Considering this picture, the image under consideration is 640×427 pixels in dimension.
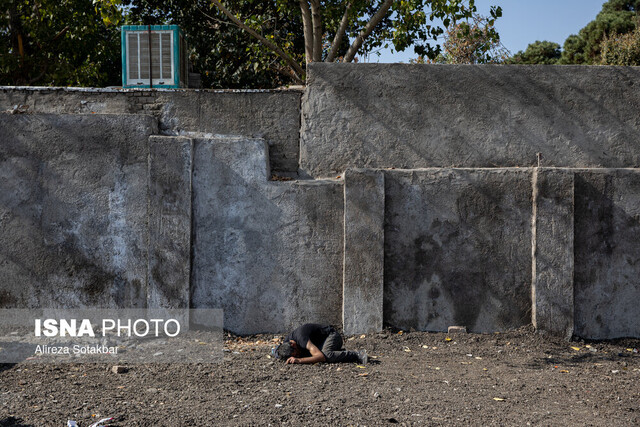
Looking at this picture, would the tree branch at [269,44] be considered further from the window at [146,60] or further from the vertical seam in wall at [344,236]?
the vertical seam in wall at [344,236]

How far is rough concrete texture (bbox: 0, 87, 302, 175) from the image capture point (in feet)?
22.2

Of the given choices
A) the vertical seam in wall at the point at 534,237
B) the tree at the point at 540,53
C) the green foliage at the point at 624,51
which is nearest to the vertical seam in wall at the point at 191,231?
the vertical seam in wall at the point at 534,237

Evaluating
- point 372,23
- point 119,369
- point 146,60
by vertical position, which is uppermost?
point 372,23

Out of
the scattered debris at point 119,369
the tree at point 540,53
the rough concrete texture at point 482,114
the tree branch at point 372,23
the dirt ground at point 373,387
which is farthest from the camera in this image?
the tree at point 540,53

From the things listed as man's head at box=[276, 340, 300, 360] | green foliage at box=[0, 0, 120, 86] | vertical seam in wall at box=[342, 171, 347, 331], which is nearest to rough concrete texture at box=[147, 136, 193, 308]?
man's head at box=[276, 340, 300, 360]

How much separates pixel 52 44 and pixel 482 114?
1101 cm

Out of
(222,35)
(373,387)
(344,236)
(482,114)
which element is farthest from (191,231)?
(222,35)

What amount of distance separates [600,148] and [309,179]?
3.27m

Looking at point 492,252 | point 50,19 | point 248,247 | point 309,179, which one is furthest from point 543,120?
point 50,19

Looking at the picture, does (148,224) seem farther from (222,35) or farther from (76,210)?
(222,35)

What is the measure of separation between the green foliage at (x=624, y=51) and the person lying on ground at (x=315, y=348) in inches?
499

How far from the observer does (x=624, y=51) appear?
49.5ft

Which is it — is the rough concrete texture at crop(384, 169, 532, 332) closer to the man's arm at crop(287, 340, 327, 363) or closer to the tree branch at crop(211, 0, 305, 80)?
the man's arm at crop(287, 340, 327, 363)

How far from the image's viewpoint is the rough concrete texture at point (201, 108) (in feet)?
22.2
